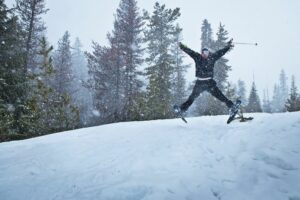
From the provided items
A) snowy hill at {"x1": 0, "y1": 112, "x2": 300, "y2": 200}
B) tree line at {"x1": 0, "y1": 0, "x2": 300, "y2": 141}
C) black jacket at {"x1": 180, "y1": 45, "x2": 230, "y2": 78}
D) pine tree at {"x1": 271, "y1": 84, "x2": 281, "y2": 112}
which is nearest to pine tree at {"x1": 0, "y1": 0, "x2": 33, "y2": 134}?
tree line at {"x1": 0, "y1": 0, "x2": 300, "y2": 141}

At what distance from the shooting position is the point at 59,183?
6.04 metres

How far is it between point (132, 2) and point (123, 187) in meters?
29.2

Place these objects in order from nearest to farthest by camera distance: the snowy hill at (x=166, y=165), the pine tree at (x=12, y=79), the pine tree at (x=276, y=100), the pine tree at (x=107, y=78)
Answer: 1. the snowy hill at (x=166, y=165)
2. the pine tree at (x=12, y=79)
3. the pine tree at (x=107, y=78)
4. the pine tree at (x=276, y=100)

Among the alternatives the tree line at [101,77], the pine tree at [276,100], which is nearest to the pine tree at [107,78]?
the tree line at [101,77]

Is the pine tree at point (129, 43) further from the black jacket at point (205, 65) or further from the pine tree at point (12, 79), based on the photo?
the black jacket at point (205, 65)

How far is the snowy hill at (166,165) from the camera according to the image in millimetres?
5254

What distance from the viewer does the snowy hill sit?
525 centimetres

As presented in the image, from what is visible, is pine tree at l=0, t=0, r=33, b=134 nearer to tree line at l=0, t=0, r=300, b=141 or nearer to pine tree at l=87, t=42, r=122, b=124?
tree line at l=0, t=0, r=300, b=141

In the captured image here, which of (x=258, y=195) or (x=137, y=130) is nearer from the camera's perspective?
(x=258, y=195)

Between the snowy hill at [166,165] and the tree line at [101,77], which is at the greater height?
the tree line at [101,77]

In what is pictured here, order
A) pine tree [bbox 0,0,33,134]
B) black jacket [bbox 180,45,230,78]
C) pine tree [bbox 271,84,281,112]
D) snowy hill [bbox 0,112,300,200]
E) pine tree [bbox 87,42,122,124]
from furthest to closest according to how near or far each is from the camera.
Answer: pine tree [bbox 271,84,281,112] < pine tree [bbox 87,42,122,124] < pine tree [bbox 0,0,33,134] < black jacket [bbox 180,45,230,78] < snowy hill [bbox 0,112,300,200]

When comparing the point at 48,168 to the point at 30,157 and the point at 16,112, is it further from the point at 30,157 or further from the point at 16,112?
the point at 16,112

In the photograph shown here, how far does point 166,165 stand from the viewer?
6297 millimetres

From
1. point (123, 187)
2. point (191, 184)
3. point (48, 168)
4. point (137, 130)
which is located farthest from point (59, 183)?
point (137, 130)
